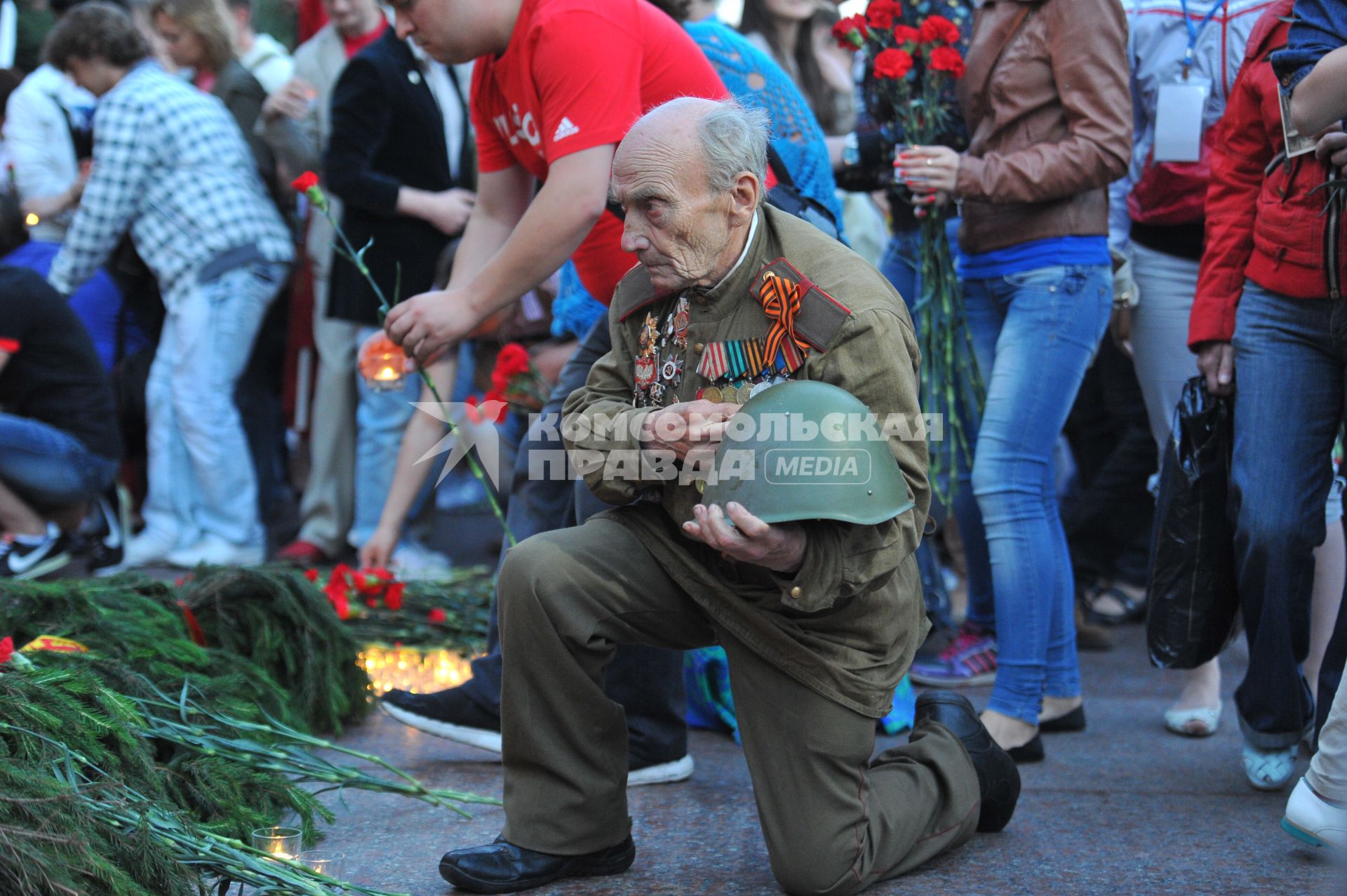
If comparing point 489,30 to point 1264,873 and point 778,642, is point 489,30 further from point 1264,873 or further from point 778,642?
point 1264,873

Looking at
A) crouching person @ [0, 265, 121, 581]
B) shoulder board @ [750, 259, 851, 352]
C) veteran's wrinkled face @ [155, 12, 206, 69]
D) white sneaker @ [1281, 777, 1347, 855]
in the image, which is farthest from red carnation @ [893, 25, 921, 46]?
veteran's wrinkled face @ [155, 12, 206, 69]

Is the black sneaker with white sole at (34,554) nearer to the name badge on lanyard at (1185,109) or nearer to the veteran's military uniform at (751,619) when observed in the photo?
the veteran's military uniform at (751,619)

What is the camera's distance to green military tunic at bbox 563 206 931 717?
2365 mm

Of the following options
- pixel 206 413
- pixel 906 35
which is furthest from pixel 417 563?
pixel 906 35

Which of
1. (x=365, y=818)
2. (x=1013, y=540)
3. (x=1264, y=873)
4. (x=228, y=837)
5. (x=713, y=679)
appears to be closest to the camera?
(x=228, y=837)

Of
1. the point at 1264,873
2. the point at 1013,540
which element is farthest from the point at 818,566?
the point at 1013,540

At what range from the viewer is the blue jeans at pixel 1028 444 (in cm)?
351

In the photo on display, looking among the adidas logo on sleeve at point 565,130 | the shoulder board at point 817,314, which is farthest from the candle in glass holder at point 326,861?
the adidas logo on sleeve at point 565,130

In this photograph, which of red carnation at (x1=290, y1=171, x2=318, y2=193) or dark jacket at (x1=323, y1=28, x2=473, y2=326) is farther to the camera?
dark jacket at (x1=323, y1=28, x2=473, y2=326)

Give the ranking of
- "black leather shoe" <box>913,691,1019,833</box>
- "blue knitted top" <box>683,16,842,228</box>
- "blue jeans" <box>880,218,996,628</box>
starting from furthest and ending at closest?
"blue jeans" <box>880,218,996,628</box> < "blue knitted top" <box>683,16,842,228</box> < "black leather shoe" <box>913,691,1019,833</box>

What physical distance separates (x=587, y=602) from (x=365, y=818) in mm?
851

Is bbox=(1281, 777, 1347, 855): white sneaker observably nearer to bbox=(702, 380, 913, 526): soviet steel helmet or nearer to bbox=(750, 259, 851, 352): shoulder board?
bbox=(702, 380, 913, 526): soviet steel helmet

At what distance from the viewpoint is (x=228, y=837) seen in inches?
97.8

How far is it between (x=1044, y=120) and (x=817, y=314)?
4.98 feet
